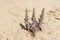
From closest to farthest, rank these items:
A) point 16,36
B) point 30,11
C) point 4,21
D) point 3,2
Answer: point 16,36, point 4,21, point 30,11, point 3,2

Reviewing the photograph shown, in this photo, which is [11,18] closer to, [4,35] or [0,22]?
[0,22]

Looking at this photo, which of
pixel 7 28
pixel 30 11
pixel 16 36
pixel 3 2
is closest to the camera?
pixel 16 36

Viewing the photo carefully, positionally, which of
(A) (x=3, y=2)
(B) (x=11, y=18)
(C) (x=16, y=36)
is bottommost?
(C) (x=16, y=36)

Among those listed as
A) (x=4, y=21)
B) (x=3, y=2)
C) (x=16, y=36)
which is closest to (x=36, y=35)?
(x=16, y=36)

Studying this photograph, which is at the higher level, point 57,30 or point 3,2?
point 3,2

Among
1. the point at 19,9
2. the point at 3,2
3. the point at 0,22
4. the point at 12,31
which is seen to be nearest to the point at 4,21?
the point at 0,22

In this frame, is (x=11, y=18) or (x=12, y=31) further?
(x=11, y=18)
